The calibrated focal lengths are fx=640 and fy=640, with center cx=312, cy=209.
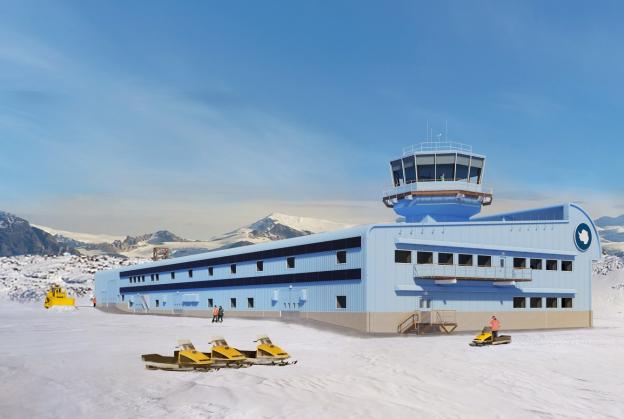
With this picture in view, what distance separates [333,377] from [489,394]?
18.5ft

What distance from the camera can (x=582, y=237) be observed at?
196 feet

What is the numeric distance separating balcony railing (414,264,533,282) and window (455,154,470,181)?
1170 centimetres

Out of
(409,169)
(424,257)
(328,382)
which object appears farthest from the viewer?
(409,169)

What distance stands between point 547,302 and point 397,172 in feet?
62.4

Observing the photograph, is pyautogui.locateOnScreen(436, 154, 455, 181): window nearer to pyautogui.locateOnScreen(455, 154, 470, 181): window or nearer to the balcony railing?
pyautogui.locateOnScreen(455, 154, 470, 181): window

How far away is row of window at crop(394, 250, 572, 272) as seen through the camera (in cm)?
4869

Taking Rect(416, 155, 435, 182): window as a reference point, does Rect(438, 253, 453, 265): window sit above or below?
below

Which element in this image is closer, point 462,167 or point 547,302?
point 547,302

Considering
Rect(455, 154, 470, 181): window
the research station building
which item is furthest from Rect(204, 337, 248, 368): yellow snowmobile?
Rect(455, 154, 470, 181): window

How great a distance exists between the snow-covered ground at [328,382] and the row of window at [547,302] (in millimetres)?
17082

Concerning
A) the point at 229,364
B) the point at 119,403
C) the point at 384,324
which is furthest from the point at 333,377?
the point at 384,324

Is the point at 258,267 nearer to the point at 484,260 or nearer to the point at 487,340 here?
the point at 484,260

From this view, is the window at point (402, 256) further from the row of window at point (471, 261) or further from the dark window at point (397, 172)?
the dark window at point (397, 172)

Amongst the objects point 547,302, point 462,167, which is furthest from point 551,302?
point 462,167
